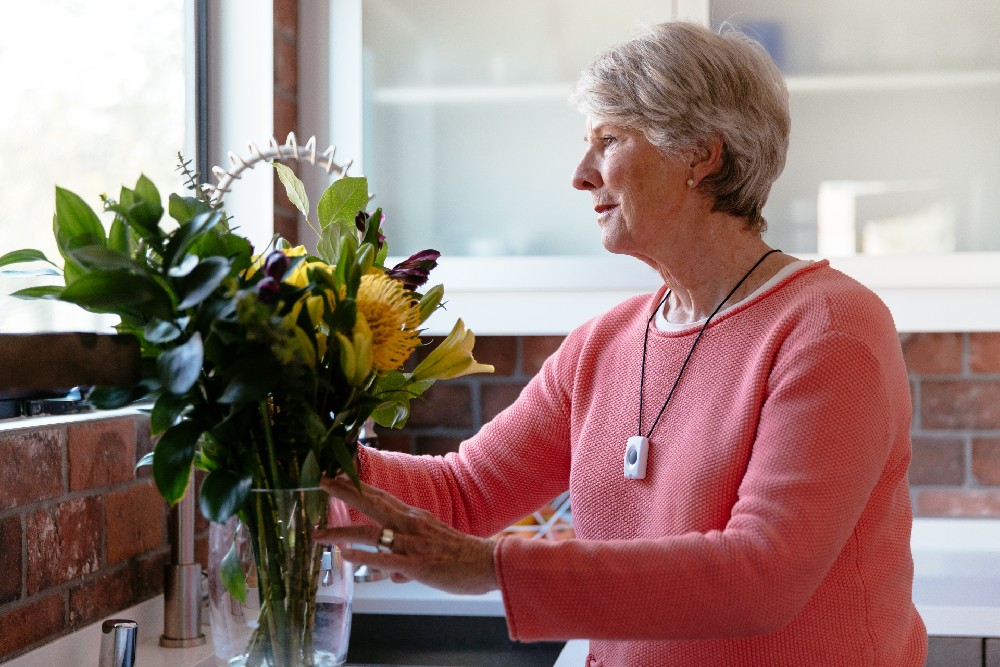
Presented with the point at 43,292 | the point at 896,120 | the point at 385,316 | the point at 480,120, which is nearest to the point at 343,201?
the point at 385,316

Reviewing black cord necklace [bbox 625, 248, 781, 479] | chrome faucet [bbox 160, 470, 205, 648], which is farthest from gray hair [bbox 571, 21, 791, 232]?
chrome faucet [bbox 160, 470, 205, 648]

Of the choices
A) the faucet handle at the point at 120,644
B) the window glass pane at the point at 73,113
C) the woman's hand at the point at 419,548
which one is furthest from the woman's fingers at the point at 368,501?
the window glass pane at the point at 73,113

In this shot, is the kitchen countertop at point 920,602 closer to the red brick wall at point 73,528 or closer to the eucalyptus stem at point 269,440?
the red brick wall at point 73,528

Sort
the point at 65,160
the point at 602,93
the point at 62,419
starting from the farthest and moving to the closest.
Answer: the point at 65,160
the point at 62,419
the point at 602,93

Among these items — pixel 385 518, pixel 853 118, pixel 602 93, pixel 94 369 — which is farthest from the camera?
pixel 853 118

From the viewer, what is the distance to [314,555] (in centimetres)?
93

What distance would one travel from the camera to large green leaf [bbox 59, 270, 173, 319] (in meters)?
0.84

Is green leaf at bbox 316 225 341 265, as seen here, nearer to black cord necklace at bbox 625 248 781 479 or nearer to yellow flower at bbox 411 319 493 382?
yellow flower at bbox 411 319 493 382

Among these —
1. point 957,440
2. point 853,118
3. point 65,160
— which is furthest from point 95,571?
point 957,440

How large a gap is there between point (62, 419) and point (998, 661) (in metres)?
1.46

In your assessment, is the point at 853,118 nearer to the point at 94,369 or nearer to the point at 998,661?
the point at 998,661

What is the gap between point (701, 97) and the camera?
53.5 inches

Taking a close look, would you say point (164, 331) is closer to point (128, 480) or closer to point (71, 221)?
point (71, 221)

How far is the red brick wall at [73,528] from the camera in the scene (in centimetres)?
137
